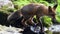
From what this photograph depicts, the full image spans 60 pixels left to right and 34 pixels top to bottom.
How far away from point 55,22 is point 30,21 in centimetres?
465

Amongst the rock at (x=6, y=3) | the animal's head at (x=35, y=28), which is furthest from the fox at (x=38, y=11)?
the rock at (x=6, y=3)

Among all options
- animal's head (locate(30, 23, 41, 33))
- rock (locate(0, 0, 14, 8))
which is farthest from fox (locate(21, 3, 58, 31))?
rock (locate(0, 0, 14, 8))

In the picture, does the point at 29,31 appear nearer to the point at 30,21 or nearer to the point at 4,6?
the point at 30,21

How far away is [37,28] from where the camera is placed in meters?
10.4

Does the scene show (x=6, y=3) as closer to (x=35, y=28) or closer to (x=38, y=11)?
(x=35, y=28)

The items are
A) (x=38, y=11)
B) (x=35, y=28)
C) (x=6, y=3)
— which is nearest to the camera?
(x=38, y=11)

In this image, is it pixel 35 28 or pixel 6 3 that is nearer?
pixel 35 28

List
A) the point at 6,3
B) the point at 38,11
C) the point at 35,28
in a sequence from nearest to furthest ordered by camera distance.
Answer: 1. the point at 38,11
2. the point at 35,28
3. the point at 6,3

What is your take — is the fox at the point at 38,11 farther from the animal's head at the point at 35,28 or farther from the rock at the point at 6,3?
the rock at the point at 6,3

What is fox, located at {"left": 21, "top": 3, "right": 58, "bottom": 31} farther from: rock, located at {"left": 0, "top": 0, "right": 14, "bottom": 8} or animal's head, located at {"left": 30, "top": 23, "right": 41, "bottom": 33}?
rock, located at {"left": 0, "top": 0, "right": 14, "bottom": 8}

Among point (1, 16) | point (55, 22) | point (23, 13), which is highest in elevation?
point (23, 13)

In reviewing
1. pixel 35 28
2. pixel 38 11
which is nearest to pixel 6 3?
pixel 35 28

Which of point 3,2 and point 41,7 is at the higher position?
point 41,7

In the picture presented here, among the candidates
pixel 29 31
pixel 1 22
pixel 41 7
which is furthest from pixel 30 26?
pixel 1 22
